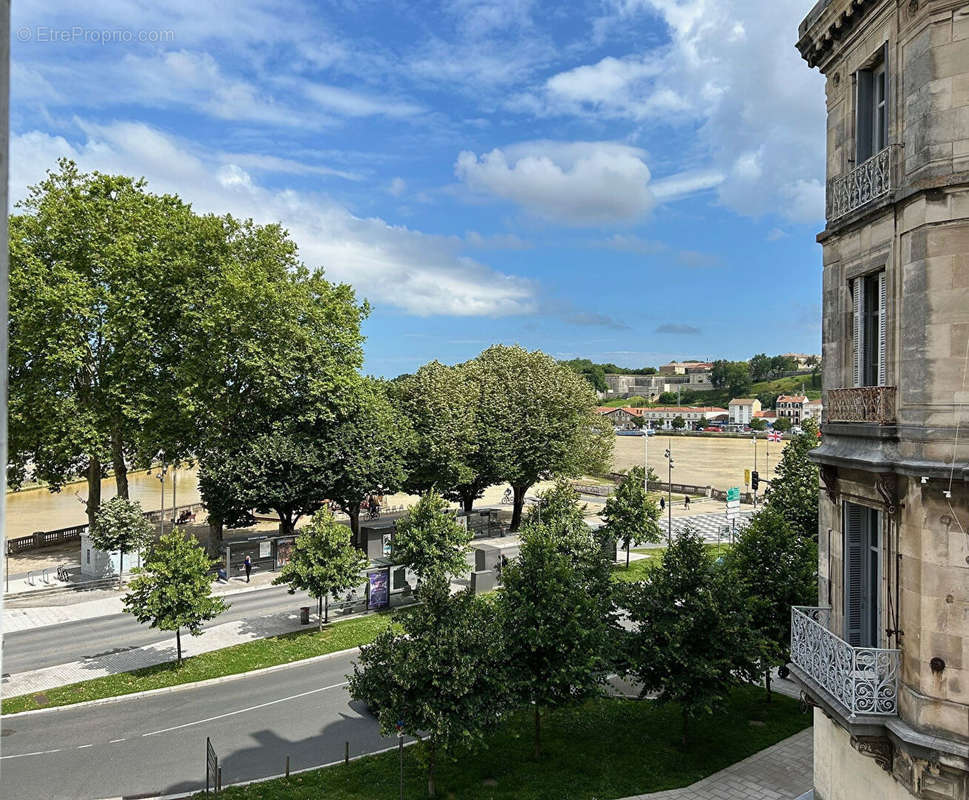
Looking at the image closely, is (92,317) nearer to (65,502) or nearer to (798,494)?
(798,494)

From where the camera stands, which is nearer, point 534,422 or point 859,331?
point 859,331

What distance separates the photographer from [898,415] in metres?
9.65

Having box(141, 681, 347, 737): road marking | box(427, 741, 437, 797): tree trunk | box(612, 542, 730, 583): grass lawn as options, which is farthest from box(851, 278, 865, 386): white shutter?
box(612, 542, 730, 583): grass lawn

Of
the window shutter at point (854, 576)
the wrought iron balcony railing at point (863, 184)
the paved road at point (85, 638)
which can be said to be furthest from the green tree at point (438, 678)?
the paved road at point (85, 638)

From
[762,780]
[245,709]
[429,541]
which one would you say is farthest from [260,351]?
[762,780]

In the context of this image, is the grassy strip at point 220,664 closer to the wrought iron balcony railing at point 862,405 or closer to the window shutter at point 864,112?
the wrought iron balcony railing at point 862,405

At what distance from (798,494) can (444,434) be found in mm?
22010

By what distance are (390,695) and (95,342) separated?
97.8 feet

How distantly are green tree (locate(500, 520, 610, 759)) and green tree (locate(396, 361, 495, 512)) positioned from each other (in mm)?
25845

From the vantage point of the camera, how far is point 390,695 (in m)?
15.0

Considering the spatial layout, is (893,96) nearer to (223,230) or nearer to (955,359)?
(955,359)

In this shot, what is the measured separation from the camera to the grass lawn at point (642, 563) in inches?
1395

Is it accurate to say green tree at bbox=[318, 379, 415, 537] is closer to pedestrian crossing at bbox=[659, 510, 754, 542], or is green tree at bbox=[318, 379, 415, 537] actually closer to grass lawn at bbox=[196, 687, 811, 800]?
pedestrian crossing at bbox=[659, 510, 754, 542]

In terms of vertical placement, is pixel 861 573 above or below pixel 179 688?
above
